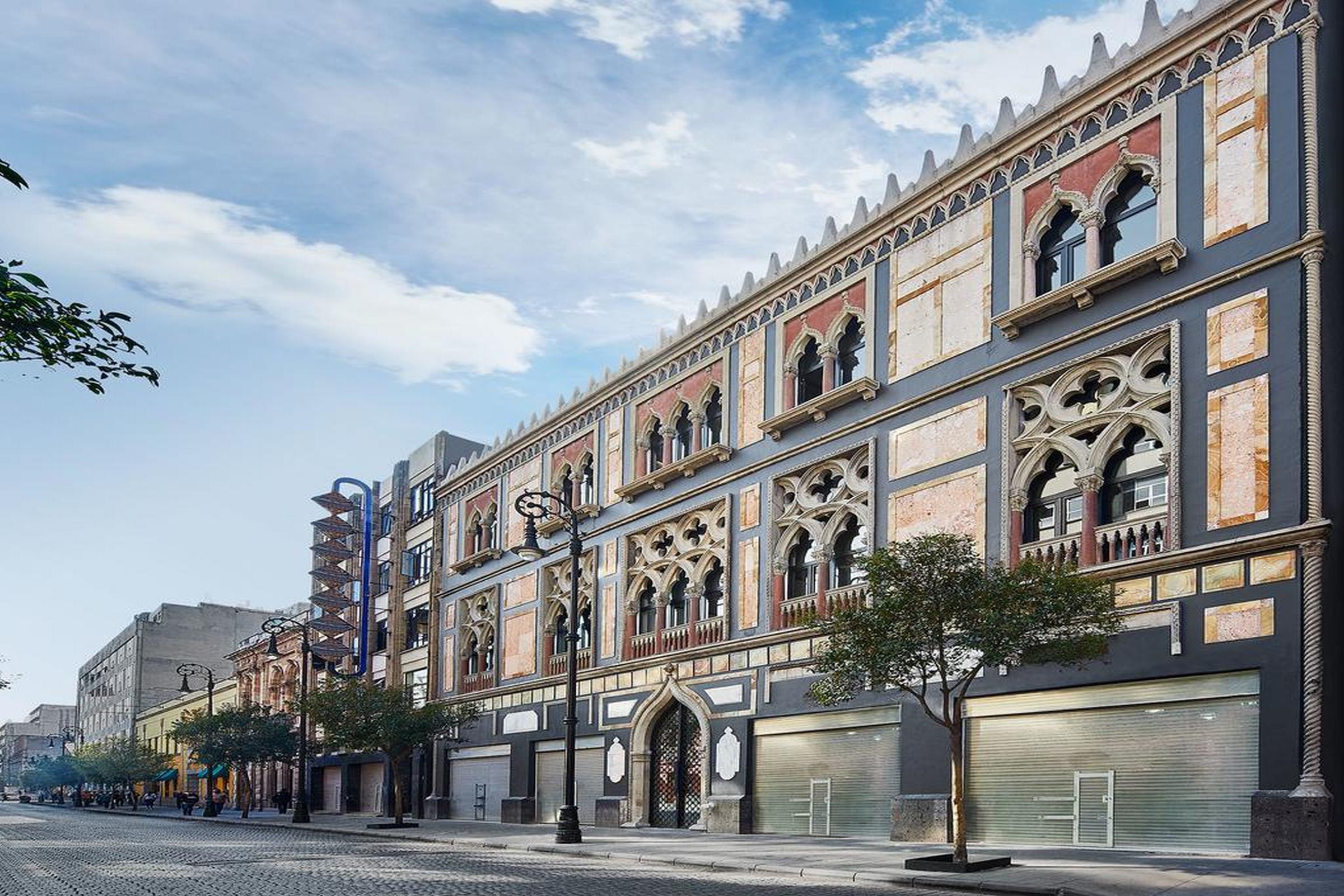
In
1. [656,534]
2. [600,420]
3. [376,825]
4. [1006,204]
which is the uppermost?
[1006,204]

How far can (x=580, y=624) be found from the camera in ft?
139

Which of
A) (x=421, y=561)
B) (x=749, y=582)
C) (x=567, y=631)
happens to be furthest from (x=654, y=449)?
(x=421, y=561)

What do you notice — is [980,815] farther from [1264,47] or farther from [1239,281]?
[1264,47]

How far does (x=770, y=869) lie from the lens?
21641 millimetres

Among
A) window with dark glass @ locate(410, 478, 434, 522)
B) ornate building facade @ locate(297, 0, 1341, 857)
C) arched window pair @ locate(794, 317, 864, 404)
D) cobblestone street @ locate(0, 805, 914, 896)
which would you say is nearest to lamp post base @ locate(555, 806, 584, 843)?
cobblestone street @ locate(0, 805, 914, 896)

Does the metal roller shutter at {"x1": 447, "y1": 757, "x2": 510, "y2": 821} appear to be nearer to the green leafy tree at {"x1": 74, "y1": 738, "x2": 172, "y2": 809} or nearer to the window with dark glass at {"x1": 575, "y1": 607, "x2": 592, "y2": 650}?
the window with dark glass at {"x1": 575, "y1": 607, "x2": 592, "y2": 650}

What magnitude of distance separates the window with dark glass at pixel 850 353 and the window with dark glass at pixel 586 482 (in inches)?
503

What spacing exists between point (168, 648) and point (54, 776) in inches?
910

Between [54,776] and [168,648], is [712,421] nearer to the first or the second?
[168,648]

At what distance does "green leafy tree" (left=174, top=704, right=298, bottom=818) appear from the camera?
60.8m

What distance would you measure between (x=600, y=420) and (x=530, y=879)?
23.7 m

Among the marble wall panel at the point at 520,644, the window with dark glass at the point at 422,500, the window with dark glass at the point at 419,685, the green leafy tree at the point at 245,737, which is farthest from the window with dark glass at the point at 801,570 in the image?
the green leafy tree at the point at 245,737

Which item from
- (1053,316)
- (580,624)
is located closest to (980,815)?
(1053,316)

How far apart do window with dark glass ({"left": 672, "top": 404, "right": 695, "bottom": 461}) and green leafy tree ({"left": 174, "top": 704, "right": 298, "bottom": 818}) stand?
2959cm
